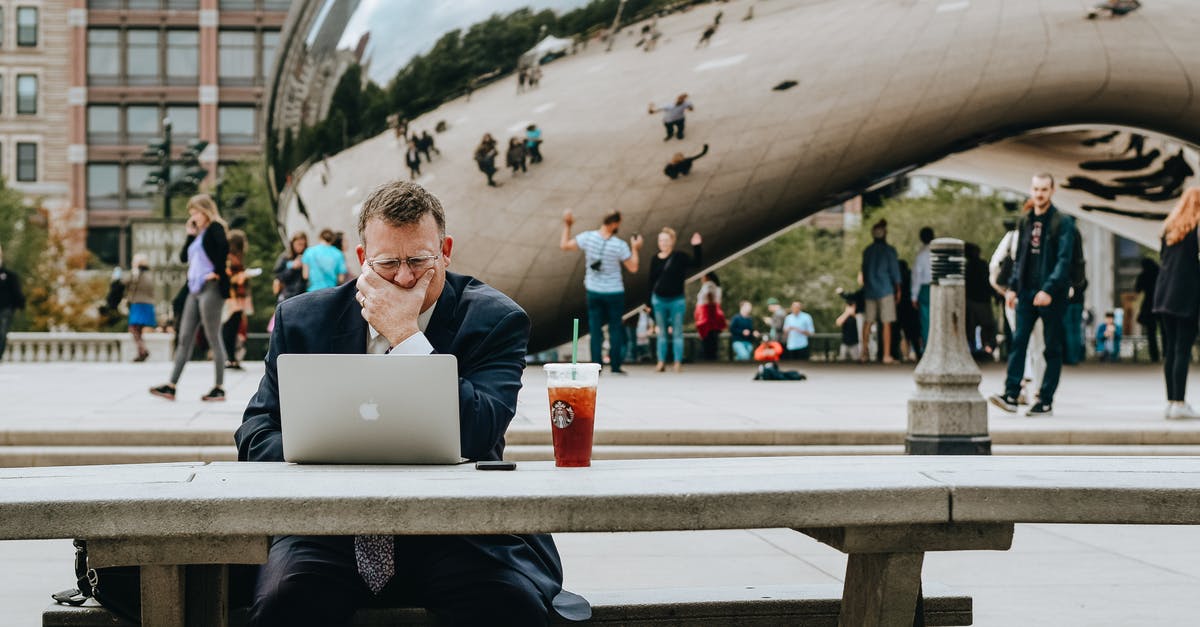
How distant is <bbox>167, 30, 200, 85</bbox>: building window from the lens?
66062 mm

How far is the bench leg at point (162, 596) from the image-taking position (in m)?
2.80

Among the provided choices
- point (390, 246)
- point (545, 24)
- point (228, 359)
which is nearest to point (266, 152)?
point (228, 359)

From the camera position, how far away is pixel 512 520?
99.6 inches

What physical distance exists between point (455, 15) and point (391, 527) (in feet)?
50.0

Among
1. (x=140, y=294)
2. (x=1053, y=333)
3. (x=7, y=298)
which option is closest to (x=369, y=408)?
(x=1053, y=333)

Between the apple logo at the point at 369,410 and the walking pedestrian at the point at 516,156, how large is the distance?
556 inches

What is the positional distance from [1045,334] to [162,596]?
28.5 feet

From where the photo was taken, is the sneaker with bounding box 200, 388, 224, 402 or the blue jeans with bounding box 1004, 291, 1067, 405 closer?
the blue jeans with bounding box 1004, 291, 1067, 405

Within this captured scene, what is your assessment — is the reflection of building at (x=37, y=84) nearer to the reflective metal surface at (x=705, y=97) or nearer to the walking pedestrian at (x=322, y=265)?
the reflective metal surface at (x=705, y=97)

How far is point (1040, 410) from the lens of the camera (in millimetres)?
10758

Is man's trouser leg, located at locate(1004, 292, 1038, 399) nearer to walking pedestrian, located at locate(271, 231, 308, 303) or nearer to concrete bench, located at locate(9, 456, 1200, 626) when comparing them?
concrete bench, located at locate(9, 456, 1200, 626)

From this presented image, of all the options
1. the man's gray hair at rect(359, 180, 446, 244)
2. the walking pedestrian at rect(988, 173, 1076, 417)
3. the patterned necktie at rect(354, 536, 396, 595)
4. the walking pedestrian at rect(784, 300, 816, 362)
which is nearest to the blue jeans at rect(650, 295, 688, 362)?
the walking pedestrian at rect(784, 300, 816, 362)

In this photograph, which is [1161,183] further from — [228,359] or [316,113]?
[228,359]

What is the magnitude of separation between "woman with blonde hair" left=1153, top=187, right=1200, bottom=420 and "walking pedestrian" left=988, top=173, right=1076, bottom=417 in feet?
2.07
